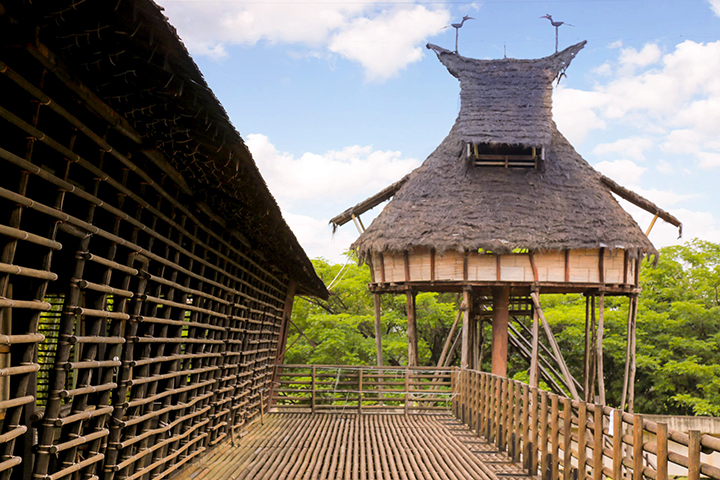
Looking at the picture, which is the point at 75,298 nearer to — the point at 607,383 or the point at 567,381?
the point at 567,381

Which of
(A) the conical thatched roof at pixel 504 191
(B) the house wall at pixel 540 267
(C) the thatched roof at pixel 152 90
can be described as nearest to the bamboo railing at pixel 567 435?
(B) the house wall at pixel 540 267

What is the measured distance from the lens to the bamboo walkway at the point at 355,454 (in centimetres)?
669

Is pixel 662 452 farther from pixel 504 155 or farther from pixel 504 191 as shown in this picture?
pixel 504 155

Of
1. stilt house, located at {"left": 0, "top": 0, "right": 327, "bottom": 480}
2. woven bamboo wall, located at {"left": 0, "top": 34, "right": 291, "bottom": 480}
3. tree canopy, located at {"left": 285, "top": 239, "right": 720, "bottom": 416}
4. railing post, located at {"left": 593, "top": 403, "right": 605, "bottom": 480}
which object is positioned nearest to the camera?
stilt house, located at {"left": 0, "top": 0, "right": 327, "bottom": 480}

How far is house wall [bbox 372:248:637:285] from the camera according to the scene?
13367 millimetres

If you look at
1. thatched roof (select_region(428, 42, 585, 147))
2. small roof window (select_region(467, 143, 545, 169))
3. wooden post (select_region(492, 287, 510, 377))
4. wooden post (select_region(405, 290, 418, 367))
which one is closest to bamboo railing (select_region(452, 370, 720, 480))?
wooden post (select_region(492, 287, 510, 377))

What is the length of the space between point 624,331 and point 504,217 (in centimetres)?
1249

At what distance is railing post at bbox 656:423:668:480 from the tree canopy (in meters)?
15.6

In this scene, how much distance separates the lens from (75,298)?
11.8ft

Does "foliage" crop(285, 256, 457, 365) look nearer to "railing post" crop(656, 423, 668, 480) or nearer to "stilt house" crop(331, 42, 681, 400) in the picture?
"stilt house" crop(331, 42, 681, 400)

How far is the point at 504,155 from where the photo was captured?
50.7 feet

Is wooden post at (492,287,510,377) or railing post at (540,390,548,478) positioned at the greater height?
wooden post at (492,287,510,377)

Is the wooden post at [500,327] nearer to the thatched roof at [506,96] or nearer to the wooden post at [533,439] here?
the thatched roof at [506,96]

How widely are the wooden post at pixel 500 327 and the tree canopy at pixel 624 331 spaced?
6.29m
